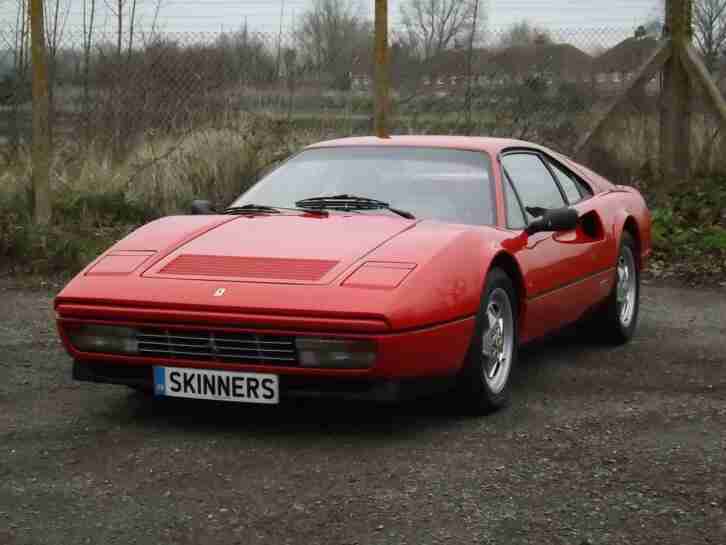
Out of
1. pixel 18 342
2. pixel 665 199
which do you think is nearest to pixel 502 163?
pixel 18 342

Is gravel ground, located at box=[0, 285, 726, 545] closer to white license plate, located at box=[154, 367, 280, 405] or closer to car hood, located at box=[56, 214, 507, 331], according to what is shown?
white license plate, located at box=[154, 367, 280, 405]

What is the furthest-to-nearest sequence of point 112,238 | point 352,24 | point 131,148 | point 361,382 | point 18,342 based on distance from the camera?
point 352,24
point 131,148
point 112,238
point 18,342
point 361,382

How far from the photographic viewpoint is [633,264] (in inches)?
295

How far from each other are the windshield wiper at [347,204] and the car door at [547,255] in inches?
21.9

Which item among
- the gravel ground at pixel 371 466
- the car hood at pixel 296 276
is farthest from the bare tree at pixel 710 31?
the car hood at pixel 296 276

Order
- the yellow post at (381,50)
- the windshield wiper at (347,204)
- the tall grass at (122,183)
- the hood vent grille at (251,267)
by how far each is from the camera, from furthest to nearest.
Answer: the yellow post at (381,50), the tall grass at (122,183), the windshield wiper at (347,204), the hood vent grille at (251,267)

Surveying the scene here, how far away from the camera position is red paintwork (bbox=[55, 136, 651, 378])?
4773 mm

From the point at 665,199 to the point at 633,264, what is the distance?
3.99 meters

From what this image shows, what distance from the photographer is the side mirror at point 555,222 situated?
5914 mm

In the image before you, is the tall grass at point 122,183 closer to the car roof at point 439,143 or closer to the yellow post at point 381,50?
the yellow post at point 381,50

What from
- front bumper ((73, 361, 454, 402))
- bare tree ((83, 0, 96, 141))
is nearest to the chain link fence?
bare tree ((83, 0, 96, 141))

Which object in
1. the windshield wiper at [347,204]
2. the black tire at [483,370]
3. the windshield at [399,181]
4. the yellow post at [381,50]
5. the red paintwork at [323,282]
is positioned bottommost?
the black tire at [483,370]

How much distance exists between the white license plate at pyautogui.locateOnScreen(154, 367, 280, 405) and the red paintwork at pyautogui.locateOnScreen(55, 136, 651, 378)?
0.14ft

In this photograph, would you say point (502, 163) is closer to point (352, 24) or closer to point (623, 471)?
point (623, 471)
